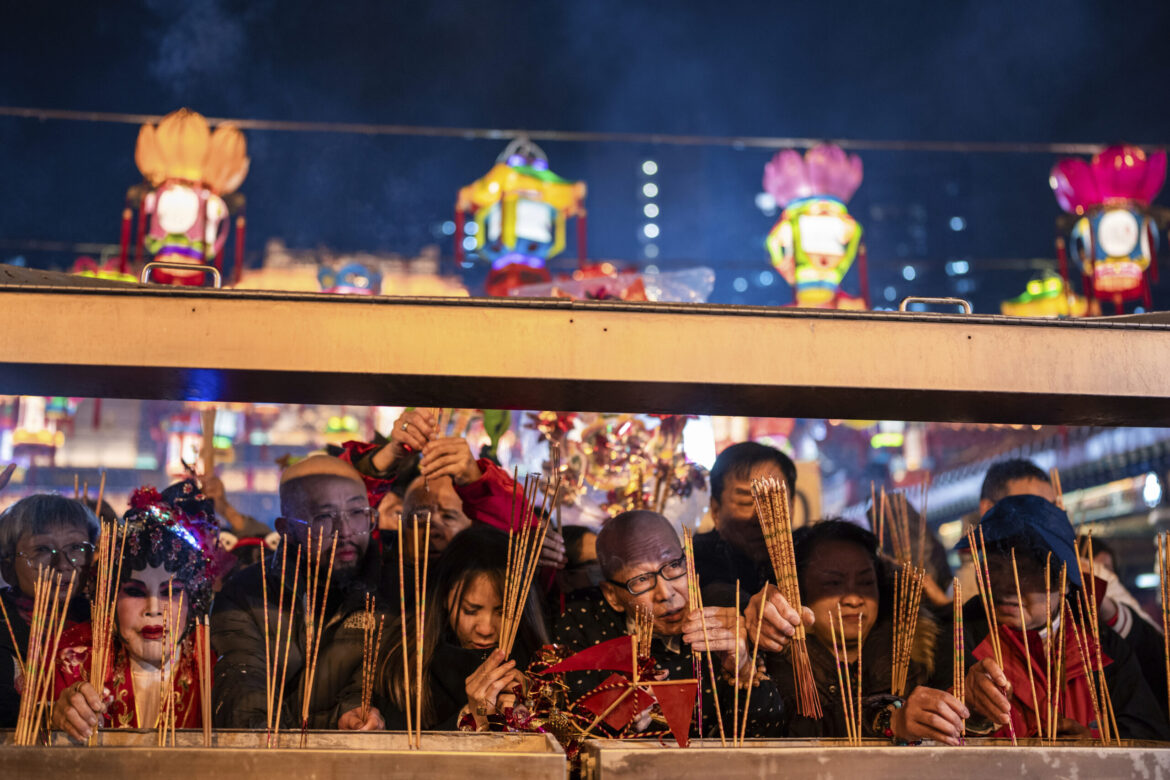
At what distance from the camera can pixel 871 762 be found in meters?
1.26

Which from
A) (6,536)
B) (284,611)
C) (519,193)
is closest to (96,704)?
(284,611)

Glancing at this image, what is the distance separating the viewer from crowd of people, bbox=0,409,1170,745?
5.81 ft

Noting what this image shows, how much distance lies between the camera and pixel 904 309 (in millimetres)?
1619

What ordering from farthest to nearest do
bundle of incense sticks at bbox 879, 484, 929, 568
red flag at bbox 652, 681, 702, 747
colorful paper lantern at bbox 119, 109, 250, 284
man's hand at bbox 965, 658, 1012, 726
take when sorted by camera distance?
colorful paper lantern at bbox 119, 109, 250, 284 < bundle of incense sticks at bbox 879, 484, 929, 568 < man's hand at bbox 965, 658, 1012, 726 < red flag at bbox 652, 681, 702, 747

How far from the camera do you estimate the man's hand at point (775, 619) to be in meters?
1.64

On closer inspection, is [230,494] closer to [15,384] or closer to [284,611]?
[284,611]

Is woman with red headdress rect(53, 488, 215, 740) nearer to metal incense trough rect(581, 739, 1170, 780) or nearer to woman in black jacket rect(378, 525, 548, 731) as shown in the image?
woman in black jacket rect(378, 525, 548, 731)

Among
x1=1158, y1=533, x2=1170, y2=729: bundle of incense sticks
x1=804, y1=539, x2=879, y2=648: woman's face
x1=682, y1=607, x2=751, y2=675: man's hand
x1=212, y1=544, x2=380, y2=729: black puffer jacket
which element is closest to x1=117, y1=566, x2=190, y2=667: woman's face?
x1=212, y1=544, x2=380, y2=729: black puffer jacket

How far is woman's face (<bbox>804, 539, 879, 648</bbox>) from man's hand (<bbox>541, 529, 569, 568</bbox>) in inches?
22.8

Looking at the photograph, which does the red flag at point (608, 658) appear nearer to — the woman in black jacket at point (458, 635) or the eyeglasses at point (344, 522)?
the woman in black jacket at point (458, 635)

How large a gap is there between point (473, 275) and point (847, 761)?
63.7ft

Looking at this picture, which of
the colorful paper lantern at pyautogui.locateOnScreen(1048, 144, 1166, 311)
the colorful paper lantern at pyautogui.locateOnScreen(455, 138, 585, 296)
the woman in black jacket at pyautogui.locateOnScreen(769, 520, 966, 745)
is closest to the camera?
the woman in black jacket at pyautogui.locateOnScreen(769, 520, 966, 745)

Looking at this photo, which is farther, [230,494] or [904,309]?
[230,494]

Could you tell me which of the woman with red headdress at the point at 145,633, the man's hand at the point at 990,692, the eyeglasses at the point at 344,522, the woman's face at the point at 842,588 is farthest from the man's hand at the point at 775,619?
the woman with red headdress at the point at 145,633
